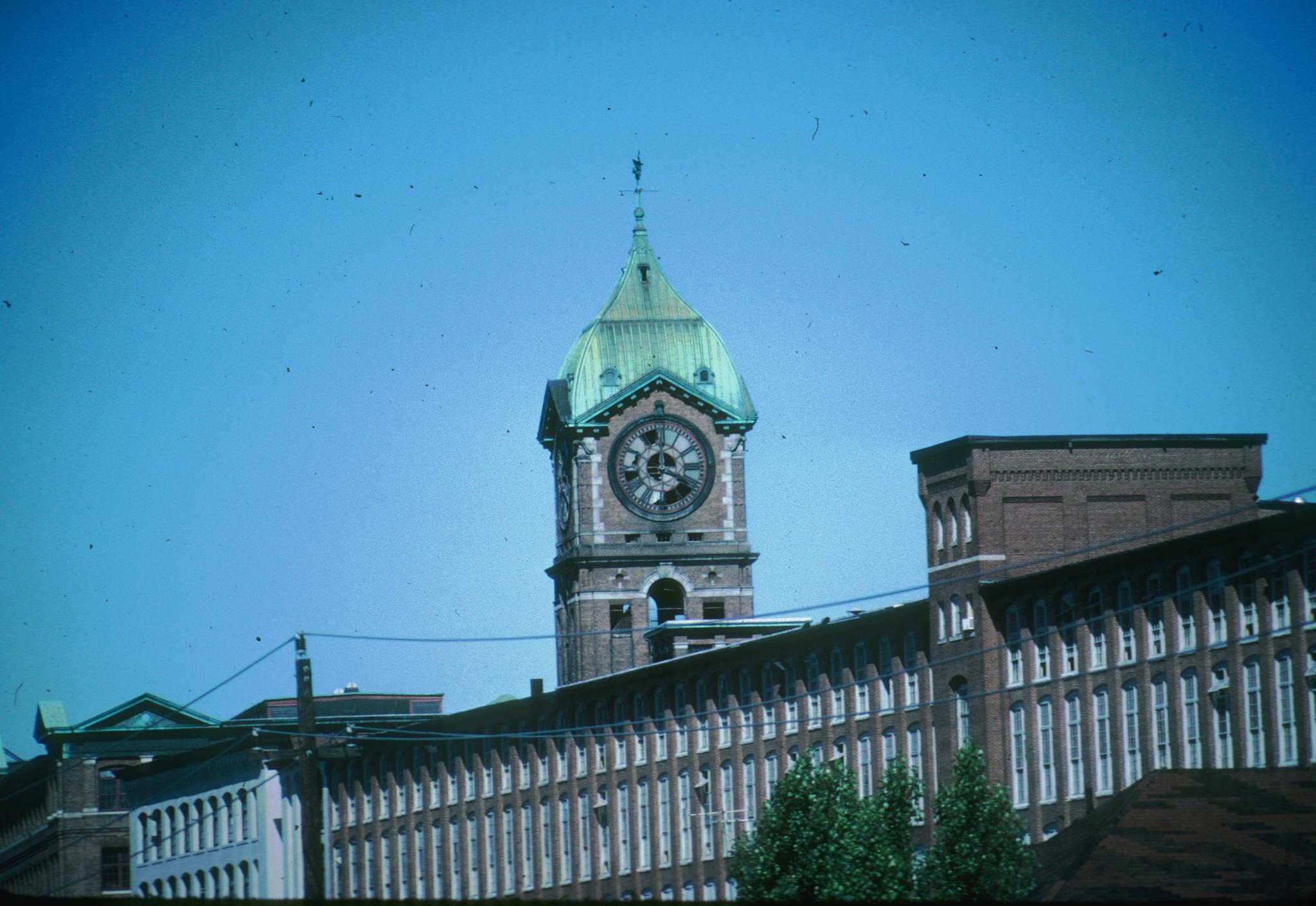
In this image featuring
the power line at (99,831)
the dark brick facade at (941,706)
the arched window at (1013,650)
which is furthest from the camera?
the power line at (99,831)

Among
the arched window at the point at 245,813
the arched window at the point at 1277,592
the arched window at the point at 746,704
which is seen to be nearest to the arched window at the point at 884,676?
the arched window at the point at 746,704

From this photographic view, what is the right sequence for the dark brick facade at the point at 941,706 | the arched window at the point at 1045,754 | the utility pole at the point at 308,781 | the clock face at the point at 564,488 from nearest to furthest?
the utility pole at the point at 308,781
the dark brick facade at the point at 941,706
the arched window at the point at 1045,754
the clock face at the point at 564,488

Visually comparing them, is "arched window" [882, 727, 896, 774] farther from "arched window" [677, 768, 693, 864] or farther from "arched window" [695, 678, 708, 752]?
"arched window" [677, 768, 693, 864]

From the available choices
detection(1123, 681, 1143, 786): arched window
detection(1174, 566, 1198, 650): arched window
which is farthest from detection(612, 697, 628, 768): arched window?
detection(1174, 566, 1198, 650): arched window

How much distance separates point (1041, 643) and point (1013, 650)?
54.3 inches

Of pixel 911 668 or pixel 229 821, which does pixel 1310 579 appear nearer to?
pixel 911 668

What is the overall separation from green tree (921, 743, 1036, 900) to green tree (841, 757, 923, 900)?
63cm

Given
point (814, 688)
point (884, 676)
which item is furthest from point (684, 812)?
point (884, 676)

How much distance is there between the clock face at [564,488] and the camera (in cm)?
12062

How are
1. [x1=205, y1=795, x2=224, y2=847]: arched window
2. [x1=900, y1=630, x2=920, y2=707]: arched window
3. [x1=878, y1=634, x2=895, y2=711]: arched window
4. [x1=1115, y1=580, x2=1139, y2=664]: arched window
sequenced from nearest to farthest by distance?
[x1=1115, y1=580, x2=1139, y2=664]: arched window → [x1=900, y1=630, x2=920, y2=707]: arched window → [x1=878, y1=634, x2=895, y2=711]: arched window → [x1=205, y1=795, x2=224, y2=847]: arched window

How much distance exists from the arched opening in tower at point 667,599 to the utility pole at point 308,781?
199 feet

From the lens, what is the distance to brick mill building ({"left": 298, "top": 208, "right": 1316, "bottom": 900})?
224ft

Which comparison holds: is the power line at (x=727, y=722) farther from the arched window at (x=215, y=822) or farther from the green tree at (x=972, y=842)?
the arched window at (x=215, y=822)

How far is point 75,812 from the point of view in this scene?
12862 centimetres
